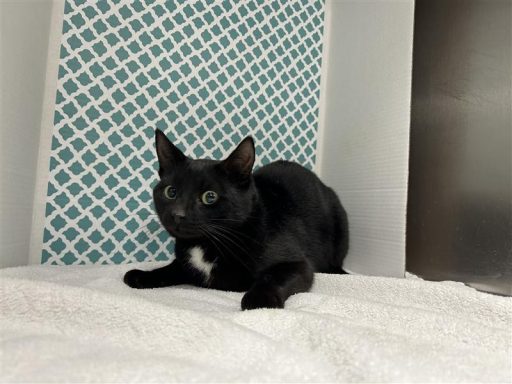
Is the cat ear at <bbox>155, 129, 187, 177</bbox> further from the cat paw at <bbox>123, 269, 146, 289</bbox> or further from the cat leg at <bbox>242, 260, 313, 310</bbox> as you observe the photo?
the cat leg at <bbox>242, 260, 313, 310</bbox>

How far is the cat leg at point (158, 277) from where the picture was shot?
1137 millimetres

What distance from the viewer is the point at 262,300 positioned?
2.93 ft

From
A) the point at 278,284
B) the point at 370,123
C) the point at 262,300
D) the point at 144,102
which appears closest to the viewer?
the point at 262,300

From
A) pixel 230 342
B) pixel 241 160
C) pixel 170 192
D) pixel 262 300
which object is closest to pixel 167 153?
pixel 170 192

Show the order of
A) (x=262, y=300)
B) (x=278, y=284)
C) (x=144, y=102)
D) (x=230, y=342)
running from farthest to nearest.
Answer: (x=144, y=102) < (x=278, y=284) < (x=262, y=300) < (x=230, y=342)

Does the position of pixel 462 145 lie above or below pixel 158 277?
above

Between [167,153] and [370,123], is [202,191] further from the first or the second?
[370,123]

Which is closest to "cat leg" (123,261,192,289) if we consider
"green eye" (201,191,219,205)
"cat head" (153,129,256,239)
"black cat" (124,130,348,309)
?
"black cat" (124,130,348,309)

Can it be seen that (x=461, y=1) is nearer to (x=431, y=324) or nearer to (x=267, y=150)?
(x=267, y=150)

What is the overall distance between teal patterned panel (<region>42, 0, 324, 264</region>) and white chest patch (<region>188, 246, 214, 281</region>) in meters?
0.41

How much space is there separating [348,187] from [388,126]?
1.11ft

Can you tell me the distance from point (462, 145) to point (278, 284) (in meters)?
0.78

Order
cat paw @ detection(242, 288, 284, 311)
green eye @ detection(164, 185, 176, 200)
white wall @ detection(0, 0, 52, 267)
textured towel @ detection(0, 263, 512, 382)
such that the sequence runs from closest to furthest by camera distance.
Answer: textured towel @ detection(0, 263, 512, 382) < cat paw @ detection(242, 288, 284, 311) < white wall @ detection(0, 0, 52, 267) < green eye @ detection(164, 185, 176, 200)

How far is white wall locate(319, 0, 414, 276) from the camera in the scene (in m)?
1.48
